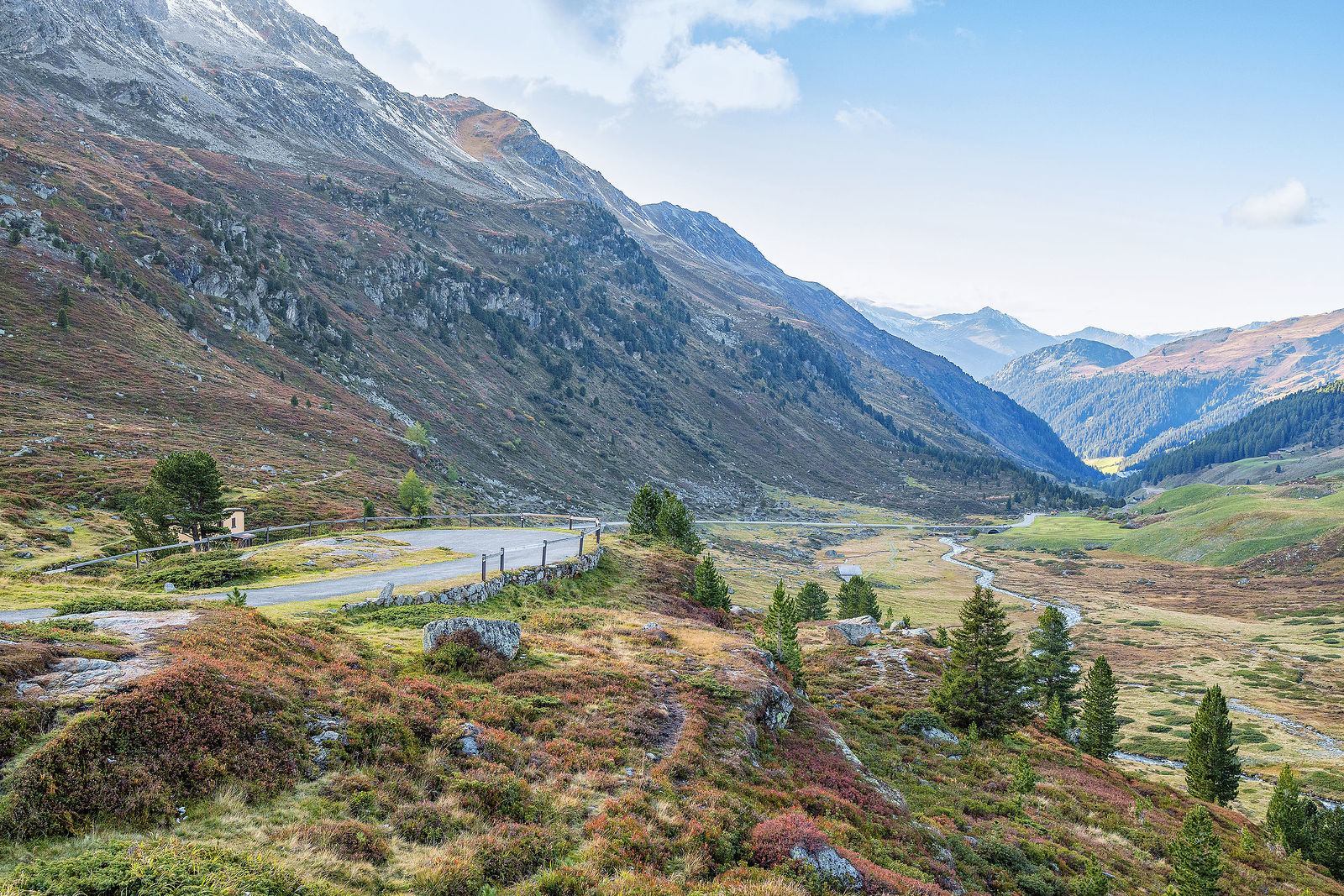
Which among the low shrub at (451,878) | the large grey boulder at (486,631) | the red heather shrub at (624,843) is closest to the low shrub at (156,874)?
the low shrub at (451,878)

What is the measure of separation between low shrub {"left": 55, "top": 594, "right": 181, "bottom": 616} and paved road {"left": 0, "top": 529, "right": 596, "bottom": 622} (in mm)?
1028

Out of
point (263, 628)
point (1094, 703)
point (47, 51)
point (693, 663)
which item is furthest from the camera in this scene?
point (47, 51)

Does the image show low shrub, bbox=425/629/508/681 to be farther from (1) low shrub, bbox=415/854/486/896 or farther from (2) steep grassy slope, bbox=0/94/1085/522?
(2) steep grassy slope, bbox=0/94/1085/522

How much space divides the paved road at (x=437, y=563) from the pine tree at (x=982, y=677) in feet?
74.1

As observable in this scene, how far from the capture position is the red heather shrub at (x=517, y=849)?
10578 mm

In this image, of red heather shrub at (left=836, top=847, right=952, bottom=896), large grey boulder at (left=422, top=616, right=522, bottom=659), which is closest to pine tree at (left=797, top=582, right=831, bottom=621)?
large grey boulder at (left=422, top=616, right=522, bottom=659)

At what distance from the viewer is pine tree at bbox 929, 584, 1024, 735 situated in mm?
30422

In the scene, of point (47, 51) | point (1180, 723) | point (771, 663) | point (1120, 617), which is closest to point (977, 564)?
point (1120, 617)

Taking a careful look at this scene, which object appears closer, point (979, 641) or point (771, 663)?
point (771, 663)

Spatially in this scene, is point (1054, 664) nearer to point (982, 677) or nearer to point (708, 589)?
point (982, 677)

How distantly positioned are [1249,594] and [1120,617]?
36.1 meters

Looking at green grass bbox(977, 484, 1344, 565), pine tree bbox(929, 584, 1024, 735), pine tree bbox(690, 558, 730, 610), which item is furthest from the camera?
green grass bbox(977, 484, 1344, 565)

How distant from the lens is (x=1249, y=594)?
388ft

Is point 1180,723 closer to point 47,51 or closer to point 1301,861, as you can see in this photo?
point 1301,861
